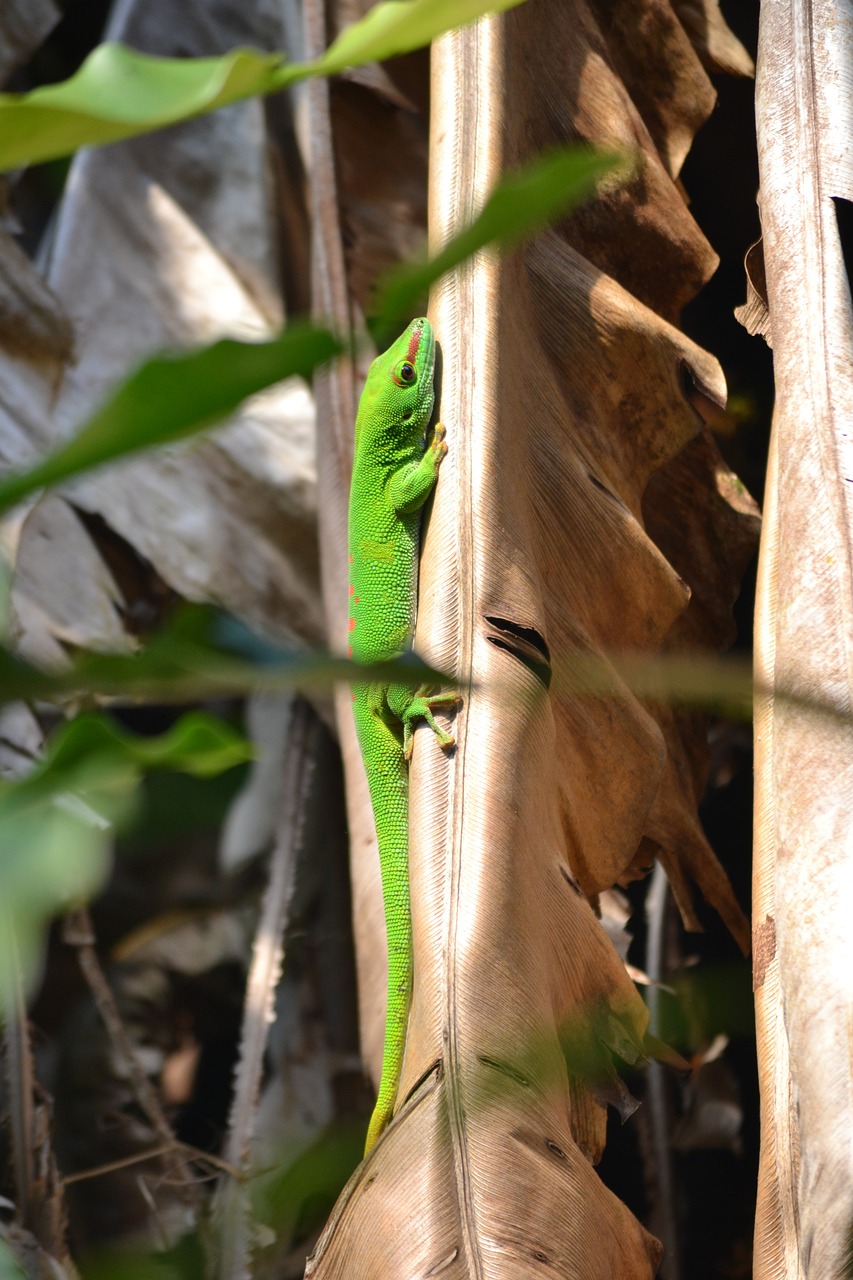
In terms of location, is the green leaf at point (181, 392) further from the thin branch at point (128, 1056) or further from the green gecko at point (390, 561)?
the thin branch at point (128, 1056)

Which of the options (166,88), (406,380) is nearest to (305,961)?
(406,380)

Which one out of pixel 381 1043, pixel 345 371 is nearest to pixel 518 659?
pixel 381 1043

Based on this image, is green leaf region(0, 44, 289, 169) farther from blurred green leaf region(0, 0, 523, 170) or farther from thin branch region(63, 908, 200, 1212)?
thin branch region(63, 908, 200, 1212)

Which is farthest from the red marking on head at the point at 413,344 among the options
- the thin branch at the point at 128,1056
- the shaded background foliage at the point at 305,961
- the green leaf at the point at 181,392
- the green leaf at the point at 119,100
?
the green leaf at the point at 181,392

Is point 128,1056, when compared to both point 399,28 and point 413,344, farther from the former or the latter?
point 399,28

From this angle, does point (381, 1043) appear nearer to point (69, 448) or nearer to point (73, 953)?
point (73, 953)

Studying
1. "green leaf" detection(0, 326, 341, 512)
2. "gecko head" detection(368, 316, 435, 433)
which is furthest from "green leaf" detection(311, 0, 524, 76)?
"gecko head" detection(368, 316, 435, 433)

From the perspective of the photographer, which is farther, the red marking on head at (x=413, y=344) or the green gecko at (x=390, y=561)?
the red marking on head at (x=413, y=344)
